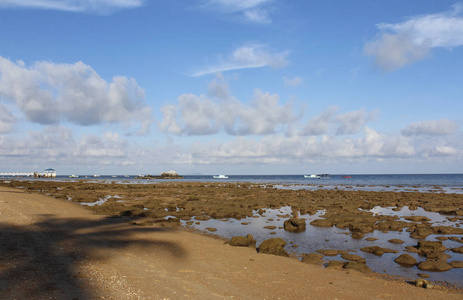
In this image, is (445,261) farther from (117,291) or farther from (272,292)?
(117,291)

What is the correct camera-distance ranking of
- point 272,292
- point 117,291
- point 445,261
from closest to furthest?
point 117,291
point 272,292
point 445,261

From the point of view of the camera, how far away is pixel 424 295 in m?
12.2

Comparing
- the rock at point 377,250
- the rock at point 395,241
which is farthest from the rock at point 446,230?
the rock at point 377,250

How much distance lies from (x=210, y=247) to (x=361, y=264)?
8448 mm

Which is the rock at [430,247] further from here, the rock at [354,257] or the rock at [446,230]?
the rock at [446,230]

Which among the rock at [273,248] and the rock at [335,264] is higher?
the rock at [273,248]

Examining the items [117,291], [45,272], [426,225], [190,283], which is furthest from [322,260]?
[426,225]

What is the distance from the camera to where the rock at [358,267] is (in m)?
15.5

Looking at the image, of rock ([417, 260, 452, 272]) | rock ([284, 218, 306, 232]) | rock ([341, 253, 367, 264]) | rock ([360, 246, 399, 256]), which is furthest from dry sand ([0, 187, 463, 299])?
rock ([284, 218, 306, 232])

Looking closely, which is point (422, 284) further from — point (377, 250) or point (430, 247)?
point (430, 247)

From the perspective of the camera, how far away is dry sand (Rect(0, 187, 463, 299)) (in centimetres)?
1009

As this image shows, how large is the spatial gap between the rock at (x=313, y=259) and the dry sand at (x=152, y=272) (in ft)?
2.68

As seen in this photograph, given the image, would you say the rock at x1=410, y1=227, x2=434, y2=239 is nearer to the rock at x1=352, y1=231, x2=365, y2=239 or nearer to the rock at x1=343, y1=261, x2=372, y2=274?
the rock at x1=352, y1=231, x2=365, y2=239

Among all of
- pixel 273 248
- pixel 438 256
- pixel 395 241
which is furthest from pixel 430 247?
pixel 273 248
